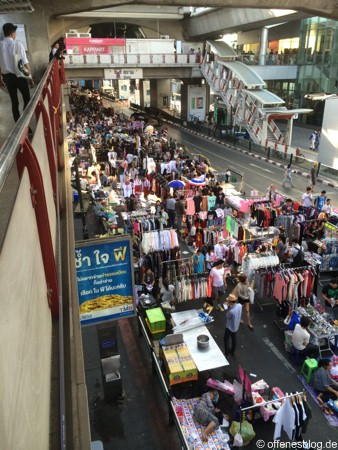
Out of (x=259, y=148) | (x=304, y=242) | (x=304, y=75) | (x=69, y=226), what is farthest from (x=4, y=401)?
(x=304, y=75)

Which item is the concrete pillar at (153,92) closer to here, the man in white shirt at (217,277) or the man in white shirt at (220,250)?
the man in white shirt at (220,250)

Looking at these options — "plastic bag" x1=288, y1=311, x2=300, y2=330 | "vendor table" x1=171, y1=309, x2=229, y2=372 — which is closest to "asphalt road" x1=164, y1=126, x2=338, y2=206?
"plastic bag" x1=288, y1=311, x2=300, y2=330

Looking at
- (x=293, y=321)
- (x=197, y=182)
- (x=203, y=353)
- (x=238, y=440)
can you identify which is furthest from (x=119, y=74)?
(x=238, y=440)

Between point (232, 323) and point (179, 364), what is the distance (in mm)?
1679

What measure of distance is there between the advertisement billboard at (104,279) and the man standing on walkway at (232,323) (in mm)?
3797

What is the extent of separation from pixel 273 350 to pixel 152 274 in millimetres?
3898

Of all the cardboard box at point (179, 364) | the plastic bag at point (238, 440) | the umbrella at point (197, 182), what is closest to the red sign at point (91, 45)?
the umbrella at point (197, 182)

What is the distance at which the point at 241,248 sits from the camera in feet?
40.3

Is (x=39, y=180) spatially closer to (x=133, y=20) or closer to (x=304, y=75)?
(x=304, y=75)

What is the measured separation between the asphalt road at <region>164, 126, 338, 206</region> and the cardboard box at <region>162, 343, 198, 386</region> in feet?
43.2

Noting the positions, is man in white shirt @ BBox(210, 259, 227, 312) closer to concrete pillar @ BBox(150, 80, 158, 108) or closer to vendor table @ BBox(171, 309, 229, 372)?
vendor table @ BBox(171, 309, 229, 372)

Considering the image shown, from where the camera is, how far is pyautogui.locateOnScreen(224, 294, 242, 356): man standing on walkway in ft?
30.0

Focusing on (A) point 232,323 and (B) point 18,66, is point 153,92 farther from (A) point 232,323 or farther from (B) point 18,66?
(B) point 18,66

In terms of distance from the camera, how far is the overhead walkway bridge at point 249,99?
96.8ft
